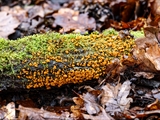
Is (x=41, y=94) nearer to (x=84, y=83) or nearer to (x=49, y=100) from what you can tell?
(x=49, y=100)

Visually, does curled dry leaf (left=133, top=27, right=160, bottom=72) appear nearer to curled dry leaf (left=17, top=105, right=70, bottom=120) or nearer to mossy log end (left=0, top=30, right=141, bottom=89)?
mossy log end (left=0, top=30, right=141, bottom=89)

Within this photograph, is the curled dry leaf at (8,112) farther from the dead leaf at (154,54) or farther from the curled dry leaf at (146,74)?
the dead leaf at (154,54)

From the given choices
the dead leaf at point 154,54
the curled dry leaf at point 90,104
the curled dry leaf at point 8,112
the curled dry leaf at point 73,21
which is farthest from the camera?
the curled dry leaf at point 73,21

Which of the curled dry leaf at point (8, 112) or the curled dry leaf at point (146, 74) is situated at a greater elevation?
the curled dry leaf at point (146, 74)

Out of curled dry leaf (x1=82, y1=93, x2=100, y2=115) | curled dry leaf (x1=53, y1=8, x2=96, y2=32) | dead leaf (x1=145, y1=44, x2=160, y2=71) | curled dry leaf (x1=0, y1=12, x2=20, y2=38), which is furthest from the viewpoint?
curled dry leaf (x1=53, y1=8, x2=96, y2=32)

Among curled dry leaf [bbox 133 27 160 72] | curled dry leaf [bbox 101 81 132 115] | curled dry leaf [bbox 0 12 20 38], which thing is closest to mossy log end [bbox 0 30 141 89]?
curled dry leaf [bbox 133 27 160 72]

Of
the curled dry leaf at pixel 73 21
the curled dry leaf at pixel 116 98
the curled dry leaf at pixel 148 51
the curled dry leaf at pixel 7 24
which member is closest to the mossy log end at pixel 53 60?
the curled dry leaf at pixel 148 51
